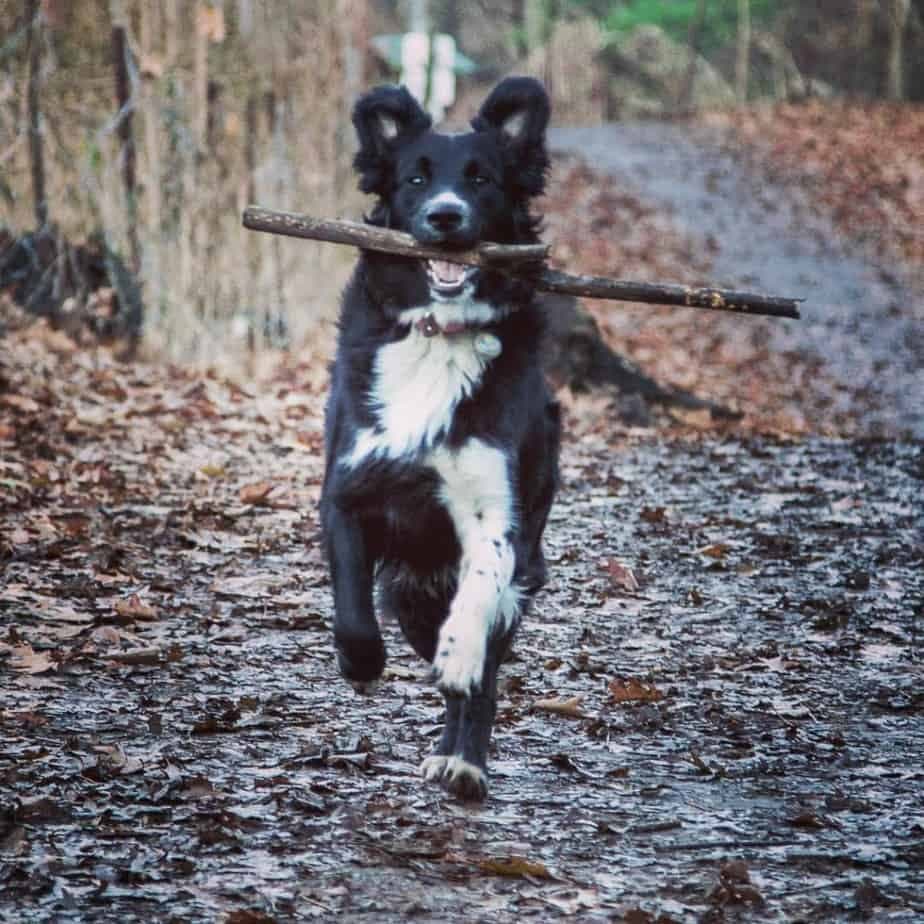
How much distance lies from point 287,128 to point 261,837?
1115 centimetres

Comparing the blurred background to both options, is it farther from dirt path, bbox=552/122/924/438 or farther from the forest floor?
the forest floor

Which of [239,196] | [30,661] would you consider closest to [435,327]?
[30,661]

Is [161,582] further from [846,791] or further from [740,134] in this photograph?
[740,134]

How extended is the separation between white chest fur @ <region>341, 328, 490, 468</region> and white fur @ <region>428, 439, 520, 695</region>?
0.10 meters

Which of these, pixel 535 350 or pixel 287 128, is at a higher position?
pixel 287 128

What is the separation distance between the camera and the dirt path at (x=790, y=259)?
629 inches

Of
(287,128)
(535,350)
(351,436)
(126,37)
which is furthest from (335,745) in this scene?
(287,128)

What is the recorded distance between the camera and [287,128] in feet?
45.9

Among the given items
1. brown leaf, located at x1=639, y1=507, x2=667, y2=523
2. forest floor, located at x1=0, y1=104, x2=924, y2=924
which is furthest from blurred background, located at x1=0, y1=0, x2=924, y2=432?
brown leaf, located at x1=639, y1=507, x2=667, y2=523

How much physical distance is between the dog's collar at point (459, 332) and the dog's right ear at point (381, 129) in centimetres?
68

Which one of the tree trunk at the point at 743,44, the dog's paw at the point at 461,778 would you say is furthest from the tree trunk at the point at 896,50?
the dog's paw at the point at 461,778

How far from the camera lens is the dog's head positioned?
480cm

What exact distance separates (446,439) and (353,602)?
573 millimetres

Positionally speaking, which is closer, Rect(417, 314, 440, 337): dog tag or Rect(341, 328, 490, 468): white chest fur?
Rect(341, 328, 490, 468): white chest fur
